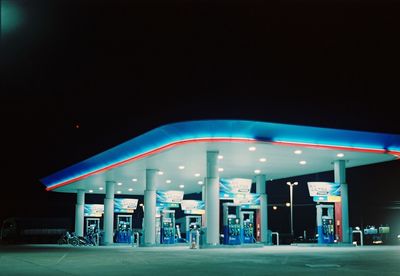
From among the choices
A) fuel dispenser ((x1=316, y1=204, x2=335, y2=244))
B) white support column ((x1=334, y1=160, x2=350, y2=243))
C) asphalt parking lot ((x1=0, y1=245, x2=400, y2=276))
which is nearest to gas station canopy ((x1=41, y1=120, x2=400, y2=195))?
white support column ((x1=334, y1=160, x2=350, y2=243))

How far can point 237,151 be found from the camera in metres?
24.9

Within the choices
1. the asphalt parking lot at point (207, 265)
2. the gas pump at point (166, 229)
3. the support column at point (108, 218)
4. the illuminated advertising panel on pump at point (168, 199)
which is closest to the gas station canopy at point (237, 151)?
the illuminated advertising panel on pump at point (168, 199)

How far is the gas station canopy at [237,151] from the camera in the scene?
21500 millimetres

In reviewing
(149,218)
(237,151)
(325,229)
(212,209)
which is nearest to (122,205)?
(149,218)

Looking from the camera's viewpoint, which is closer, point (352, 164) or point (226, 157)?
point (226, 157)

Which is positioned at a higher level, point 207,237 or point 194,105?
point 194,105

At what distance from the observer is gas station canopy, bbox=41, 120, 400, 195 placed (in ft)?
70.5

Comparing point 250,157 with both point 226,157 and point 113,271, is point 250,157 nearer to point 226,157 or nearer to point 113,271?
point 226,157

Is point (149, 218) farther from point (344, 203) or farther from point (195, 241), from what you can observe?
point (344, 203)

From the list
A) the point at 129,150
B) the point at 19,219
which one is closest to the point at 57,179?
the point at 19,219

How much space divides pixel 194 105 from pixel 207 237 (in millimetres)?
6660

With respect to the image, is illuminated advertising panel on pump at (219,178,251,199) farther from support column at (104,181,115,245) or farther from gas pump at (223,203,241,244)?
support column at (104,181,115,245)

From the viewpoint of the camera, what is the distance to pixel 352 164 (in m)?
29.1

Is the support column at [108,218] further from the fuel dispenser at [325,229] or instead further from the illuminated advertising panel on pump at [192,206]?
the fuel dispenser at [325,229]
